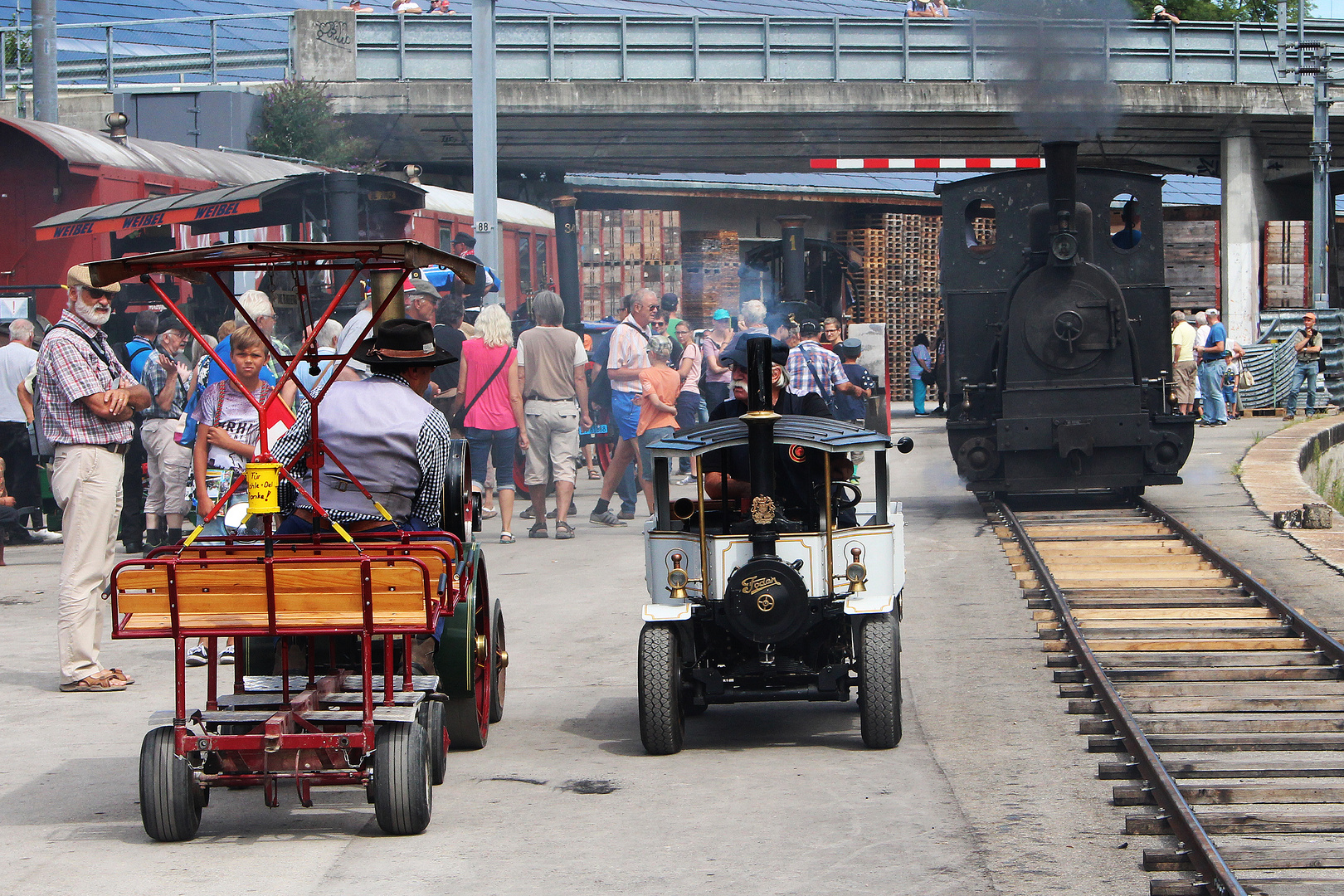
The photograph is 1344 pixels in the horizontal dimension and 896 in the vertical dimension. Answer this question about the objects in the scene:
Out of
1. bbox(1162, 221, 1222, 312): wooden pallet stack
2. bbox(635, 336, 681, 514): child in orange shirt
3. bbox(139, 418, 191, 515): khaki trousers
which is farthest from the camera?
bbox(1162, 221, 1222, 312): wooden pallet stack

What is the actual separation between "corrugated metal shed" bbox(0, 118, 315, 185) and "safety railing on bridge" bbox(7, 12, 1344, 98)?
647 cm

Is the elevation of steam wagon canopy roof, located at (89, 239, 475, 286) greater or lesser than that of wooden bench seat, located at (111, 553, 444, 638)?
greater

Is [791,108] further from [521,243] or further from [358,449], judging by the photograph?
[358,449]

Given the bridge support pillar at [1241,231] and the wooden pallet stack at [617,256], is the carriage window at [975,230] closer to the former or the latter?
the wooden pallet stack at [617,256]

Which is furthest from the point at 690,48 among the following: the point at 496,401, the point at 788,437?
the point at 788,437

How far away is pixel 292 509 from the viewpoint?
582 centimetres

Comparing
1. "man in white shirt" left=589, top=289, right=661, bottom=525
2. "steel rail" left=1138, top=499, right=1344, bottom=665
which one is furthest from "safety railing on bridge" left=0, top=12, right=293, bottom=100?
"steel rail" left=1138, top=499, right=1344, bottom=665

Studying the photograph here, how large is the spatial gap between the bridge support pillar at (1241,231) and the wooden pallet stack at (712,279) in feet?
34.1

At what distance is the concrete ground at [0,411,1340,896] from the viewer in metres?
4.83

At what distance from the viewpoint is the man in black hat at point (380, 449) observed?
5.78 meters

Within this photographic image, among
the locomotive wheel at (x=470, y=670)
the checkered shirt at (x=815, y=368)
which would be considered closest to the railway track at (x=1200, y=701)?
the checkered shirt at (x=815, y=368)

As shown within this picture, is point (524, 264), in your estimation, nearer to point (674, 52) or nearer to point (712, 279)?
point (674, 52)

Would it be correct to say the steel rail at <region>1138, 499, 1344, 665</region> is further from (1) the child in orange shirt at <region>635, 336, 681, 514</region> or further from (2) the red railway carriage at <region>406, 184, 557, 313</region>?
(2) the red railway carriage at <region>406, 184, 557, 313</region>

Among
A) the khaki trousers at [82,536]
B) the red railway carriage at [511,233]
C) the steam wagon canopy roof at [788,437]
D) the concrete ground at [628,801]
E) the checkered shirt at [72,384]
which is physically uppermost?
the red railway carriage at [511,233]
